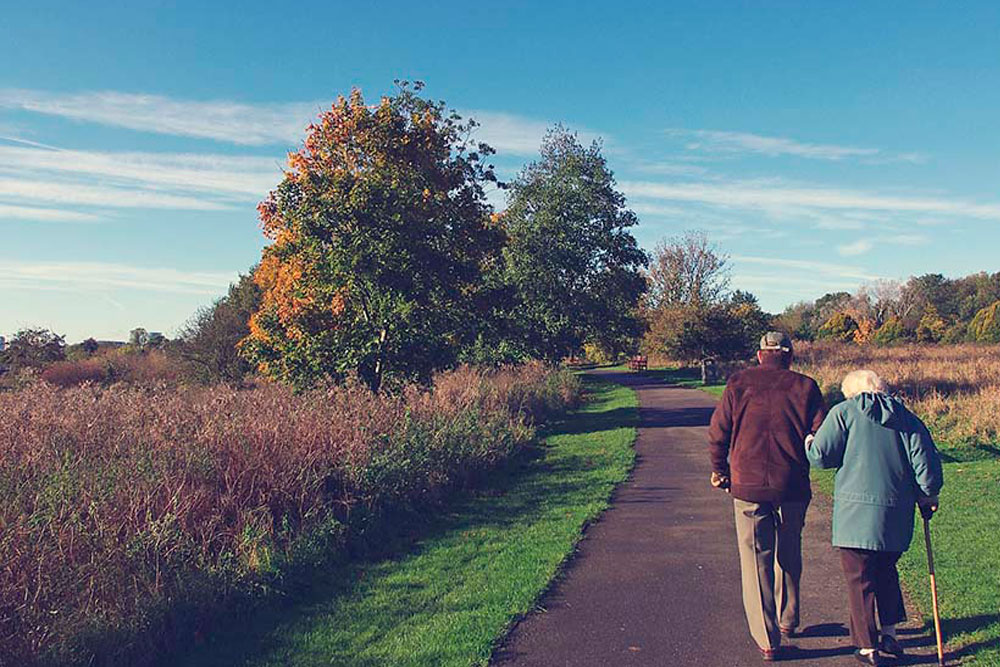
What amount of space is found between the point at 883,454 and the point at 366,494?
598 centimetres

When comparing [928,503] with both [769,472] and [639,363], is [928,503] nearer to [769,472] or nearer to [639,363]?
[769,472]

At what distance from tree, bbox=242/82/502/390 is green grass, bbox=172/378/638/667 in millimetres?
6722

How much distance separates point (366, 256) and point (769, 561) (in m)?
12.8

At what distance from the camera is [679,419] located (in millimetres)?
21219

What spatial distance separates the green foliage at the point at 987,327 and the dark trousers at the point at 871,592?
170ft

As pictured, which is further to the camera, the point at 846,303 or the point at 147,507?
the point at 846,303

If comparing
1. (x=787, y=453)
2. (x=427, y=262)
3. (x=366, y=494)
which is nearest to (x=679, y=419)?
(x=427, y=262)

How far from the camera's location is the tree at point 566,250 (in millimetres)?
32844

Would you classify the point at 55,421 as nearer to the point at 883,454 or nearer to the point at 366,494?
the point at 366,494

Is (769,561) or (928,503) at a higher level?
(928,503)

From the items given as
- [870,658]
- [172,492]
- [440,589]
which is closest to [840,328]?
[440,589]

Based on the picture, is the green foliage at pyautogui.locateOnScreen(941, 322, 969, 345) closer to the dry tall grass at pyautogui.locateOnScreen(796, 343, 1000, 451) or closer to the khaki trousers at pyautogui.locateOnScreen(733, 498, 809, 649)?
the dry tall grass at pyautogui.locateOnScreen(796, 343, 1000, 451)

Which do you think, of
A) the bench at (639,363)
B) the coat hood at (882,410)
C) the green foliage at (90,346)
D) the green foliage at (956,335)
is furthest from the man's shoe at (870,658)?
the green foliage at (956,335)

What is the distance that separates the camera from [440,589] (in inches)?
270
